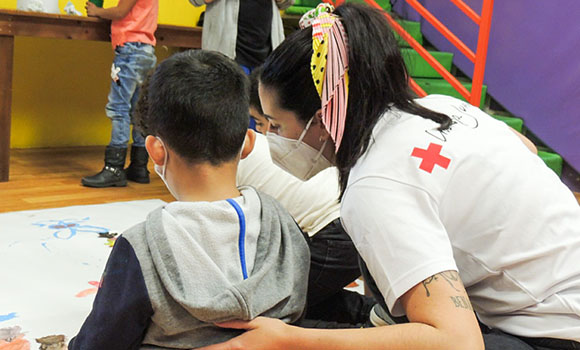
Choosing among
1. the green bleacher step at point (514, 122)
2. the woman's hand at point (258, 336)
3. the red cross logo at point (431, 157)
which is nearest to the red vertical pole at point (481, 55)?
the green bleacher step at point (514, 122)

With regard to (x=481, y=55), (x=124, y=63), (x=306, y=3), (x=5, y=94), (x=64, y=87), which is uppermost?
(x=481, y=55)

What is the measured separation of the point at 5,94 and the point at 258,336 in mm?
2424

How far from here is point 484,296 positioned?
1.04 metres

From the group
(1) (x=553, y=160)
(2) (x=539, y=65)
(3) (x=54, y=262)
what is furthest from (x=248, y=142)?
(2) (x=539, y=65)

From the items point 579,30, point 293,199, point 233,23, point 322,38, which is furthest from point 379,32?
point 579,30

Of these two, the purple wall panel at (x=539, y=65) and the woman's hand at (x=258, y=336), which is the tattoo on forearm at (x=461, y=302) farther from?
the purple wall panel at (x=539, y=65)

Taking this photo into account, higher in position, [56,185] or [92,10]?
[92,10]

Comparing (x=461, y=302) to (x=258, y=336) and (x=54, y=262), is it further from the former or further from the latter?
(x=54, y=262)

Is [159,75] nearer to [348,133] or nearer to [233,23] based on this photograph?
[348,133]

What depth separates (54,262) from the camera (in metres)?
2.05

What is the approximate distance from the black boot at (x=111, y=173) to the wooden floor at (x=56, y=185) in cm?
4

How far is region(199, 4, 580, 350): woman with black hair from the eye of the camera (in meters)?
0.89

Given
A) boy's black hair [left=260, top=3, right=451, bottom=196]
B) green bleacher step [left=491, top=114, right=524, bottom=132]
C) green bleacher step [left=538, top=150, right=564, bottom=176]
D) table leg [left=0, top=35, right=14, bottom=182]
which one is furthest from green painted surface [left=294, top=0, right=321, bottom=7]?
boy's black hair [left=260, top=3, right=451, bottom=196]

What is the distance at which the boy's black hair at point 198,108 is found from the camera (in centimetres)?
100
